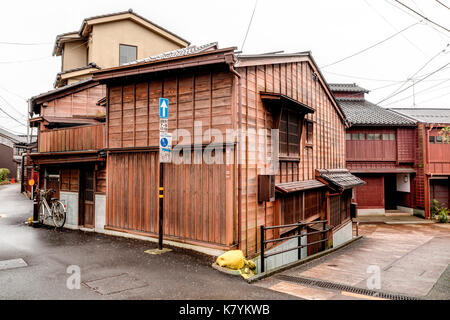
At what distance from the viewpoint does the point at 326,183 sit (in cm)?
1396

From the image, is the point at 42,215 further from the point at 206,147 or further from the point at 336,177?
the point at 336,177

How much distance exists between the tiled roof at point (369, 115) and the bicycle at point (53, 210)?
1947 centimetres

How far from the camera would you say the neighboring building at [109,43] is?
66.3ft

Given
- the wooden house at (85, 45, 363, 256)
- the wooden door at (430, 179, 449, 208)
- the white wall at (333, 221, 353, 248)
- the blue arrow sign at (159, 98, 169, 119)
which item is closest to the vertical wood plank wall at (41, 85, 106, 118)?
the wooden house at (85, 45, 363, 256)

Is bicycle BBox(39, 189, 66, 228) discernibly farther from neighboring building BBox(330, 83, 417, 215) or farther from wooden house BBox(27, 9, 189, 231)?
neighboring building BBox(330, 83, 417, 215)

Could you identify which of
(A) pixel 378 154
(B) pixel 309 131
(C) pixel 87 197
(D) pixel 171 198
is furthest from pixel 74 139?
(A) pixel 378 154

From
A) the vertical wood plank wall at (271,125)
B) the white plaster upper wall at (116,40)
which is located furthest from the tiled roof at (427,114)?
the white plaster upper wall at (116,40)

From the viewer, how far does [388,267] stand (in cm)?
960

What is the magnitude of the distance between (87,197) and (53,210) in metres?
1.68

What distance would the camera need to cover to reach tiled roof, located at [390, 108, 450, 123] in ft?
83.8

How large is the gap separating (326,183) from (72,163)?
36.3ft

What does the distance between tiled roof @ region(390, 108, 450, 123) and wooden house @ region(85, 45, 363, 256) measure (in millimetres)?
19132
